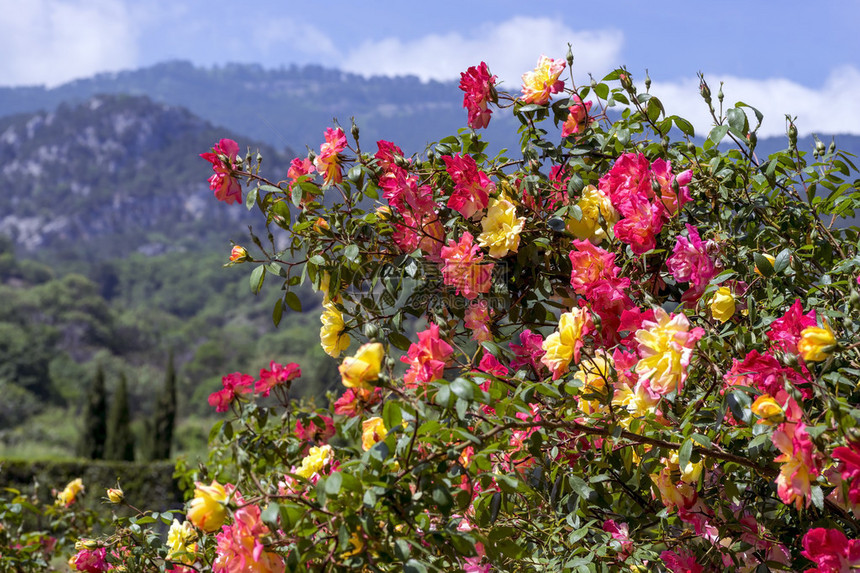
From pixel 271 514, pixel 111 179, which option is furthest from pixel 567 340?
pixel 111 179

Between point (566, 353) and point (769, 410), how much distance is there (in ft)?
0.95

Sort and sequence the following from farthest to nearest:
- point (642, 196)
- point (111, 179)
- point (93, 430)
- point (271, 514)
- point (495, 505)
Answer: point (111, 179), point (93, 430), point (642, 196), point (495, 505), point (271, 514)

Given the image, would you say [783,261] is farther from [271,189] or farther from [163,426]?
[163,426]

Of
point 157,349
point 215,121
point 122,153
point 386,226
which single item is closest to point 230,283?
point 157,349

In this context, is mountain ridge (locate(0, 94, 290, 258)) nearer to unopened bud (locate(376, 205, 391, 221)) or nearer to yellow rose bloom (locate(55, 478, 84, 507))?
yellow rose bloom (locate(55, 478, 84, 507))

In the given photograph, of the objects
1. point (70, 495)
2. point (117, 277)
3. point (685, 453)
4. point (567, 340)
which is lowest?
point (117, 277)

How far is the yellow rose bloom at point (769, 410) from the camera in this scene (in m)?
0.82

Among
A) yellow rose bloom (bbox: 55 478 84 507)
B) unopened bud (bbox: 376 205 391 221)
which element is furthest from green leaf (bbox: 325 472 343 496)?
yellow rose bloom (bbox: 55 478 84 507)

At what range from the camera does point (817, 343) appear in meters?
0.77

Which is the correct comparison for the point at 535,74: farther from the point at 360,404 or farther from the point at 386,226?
the point at 360,404

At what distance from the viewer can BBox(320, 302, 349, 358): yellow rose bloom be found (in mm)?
1387

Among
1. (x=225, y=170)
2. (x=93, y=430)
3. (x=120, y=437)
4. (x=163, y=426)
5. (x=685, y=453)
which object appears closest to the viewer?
(x=685, y=453)

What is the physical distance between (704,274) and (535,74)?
485 millimetres

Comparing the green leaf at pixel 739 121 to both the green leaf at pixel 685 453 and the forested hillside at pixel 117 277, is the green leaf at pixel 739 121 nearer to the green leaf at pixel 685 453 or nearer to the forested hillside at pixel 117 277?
the green leaf at pixel 685 453
